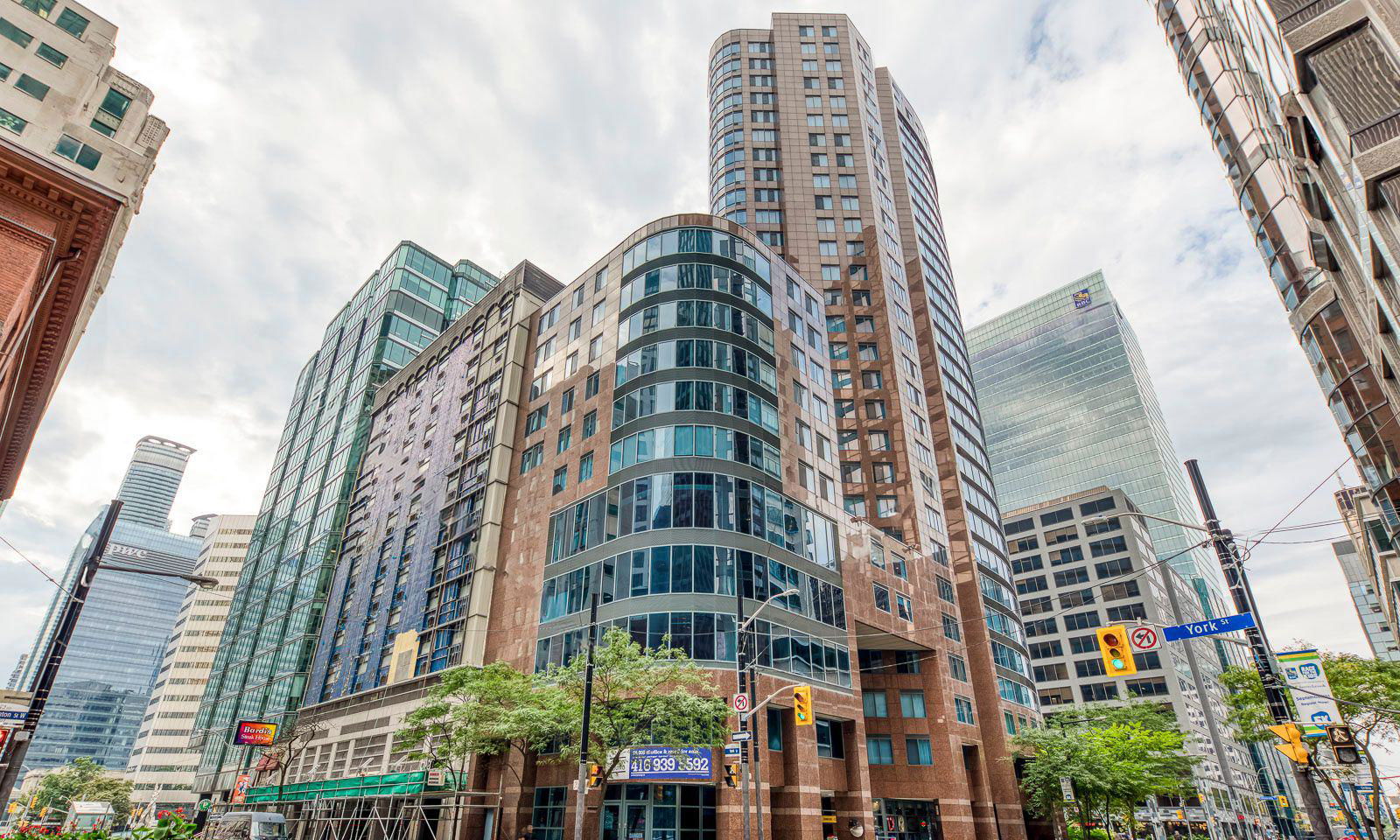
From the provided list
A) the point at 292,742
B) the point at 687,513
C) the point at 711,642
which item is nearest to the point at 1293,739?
the point at 711,642

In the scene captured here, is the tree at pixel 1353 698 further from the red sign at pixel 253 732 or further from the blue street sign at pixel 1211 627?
the red sign at pixel 253 732

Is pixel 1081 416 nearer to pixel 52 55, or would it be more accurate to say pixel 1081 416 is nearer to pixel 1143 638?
pixel 1143 638

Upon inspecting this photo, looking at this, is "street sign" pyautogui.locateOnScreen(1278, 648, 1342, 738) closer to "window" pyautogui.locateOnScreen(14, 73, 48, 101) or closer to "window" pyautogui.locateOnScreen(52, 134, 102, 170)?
"window" pyautogui.locateOnScreen(52, 134, 102, 170)

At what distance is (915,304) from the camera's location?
263 ft

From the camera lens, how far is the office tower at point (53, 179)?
2353 centimetres

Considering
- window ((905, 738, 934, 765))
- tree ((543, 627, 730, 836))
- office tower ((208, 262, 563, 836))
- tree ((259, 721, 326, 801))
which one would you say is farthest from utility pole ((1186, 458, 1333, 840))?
tree ((259, 721, 326, 801))

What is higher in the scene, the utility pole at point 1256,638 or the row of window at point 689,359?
the row of window at point 689,359

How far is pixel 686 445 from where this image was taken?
44.4 metres

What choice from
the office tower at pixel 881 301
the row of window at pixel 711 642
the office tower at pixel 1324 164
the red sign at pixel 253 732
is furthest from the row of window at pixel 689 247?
the red sign at pixel 253 732

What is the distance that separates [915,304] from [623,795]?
60391 mm

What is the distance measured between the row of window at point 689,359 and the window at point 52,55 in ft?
104

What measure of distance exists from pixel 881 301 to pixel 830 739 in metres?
43.7

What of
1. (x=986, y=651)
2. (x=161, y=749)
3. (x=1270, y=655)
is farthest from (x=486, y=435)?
(x=161, y=749)

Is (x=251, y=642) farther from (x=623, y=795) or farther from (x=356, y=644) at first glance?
(x=623, y=795)
